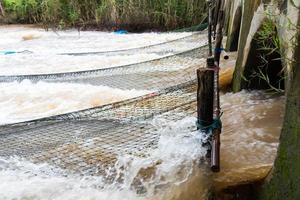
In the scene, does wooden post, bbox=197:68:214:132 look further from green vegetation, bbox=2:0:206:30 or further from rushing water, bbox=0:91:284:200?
green vegetation, bbox=2:0:206:30

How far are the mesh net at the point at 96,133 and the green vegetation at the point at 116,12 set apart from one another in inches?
296

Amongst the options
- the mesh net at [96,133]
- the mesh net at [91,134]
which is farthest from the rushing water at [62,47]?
the mesh net at [91,134]

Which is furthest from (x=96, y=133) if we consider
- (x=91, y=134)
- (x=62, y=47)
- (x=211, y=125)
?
(x=62, y=47)

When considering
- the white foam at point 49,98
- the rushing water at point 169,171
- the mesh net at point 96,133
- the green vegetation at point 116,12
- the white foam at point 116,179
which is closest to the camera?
the rushing water at point 169,171

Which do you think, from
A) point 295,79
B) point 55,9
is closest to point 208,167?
point 295,79

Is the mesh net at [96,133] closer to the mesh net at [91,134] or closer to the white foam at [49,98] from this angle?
the mesh net at [91,134]

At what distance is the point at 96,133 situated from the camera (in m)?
3.90

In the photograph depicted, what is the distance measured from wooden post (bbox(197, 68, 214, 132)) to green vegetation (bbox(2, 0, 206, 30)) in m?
8.71

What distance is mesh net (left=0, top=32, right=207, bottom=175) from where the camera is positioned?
3.49m

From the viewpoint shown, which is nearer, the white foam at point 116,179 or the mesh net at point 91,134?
the white foam at point 116,179

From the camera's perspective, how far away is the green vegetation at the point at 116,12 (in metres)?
11.7

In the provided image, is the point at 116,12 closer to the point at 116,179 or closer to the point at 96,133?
the point at 96,133

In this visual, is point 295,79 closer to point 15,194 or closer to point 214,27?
point 15,194

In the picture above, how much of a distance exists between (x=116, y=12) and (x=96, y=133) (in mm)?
8813
